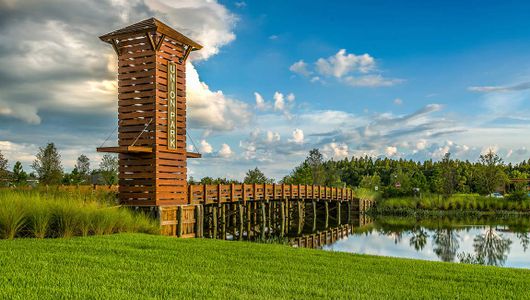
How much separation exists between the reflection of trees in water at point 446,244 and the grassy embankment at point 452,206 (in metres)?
15.7

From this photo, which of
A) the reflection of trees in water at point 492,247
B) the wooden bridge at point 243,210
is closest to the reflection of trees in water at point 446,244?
the reflection of trees in water at point 492,247

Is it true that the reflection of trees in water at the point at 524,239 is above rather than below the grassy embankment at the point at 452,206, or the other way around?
below

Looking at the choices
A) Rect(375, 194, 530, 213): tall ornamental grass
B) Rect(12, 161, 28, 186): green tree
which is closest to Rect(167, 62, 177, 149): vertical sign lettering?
Rect(12, 161, 28, 186): green tree

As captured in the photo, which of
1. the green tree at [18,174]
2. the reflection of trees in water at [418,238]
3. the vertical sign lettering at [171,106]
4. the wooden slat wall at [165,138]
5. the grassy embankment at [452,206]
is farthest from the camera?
the grassy embankment at [452,206]

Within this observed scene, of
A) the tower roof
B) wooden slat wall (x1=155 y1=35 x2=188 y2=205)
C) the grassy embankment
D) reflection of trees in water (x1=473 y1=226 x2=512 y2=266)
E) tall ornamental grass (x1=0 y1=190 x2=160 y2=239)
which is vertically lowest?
reflection of trees in water (x1=473 y1=226 x2=512 y2=266)

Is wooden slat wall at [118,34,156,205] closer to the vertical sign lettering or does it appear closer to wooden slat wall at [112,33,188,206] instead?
wooden slat wall at [112,33,188,206]

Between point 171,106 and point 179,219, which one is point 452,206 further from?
point 171,106

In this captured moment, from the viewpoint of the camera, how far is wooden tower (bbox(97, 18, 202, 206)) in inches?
789

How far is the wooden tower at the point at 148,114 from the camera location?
65.7 ft

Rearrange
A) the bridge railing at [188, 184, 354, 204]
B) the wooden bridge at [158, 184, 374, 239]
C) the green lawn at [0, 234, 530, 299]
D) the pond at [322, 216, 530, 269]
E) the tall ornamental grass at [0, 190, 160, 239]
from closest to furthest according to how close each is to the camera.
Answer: the green lawn at [0, 234, 530, 299] → the tall ornamental grass at [0, 190, 160, 239] → the pond at [322, 216, 530, 269] → the wooden bridge at [158, 184, 374, 239] → the bridge railing at [188, 184, 354, 204]

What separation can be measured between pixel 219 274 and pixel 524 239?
937 inches

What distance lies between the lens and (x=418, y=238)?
91.5 ft

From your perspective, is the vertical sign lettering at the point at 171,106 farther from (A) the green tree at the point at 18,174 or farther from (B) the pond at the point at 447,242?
(A) the green tree at the point at 18,174

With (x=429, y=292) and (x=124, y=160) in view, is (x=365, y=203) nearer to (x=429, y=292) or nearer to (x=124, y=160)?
(x=124, y=160)
